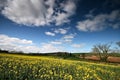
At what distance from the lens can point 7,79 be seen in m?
8.75

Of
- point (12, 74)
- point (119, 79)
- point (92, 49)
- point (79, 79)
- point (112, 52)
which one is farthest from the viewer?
point (92, 49)

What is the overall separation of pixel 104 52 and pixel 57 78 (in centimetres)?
8131

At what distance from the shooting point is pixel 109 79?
45.1 ft

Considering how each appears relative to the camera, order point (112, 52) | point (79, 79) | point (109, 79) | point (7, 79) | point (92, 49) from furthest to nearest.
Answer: point (92, 49) → point (112, 52) → point (109, 79) → point (79, 79) → point (7, 79)

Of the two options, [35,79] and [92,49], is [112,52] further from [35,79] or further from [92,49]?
[35,79]

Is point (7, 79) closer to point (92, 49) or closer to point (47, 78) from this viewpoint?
point (47, 78)

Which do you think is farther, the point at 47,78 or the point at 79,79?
the point at 79,79

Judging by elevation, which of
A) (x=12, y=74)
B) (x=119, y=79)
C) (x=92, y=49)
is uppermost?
(x=92, y=49)

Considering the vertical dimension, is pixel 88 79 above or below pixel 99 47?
below

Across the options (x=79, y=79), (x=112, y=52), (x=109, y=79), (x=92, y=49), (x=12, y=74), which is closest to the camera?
(x=12, y=74)

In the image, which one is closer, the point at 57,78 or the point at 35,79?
the point at 35,79

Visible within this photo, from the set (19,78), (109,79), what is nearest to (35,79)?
(19,78)

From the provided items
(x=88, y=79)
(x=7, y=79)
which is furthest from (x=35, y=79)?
(x=88, y=79)

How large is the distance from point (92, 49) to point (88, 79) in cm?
8438
